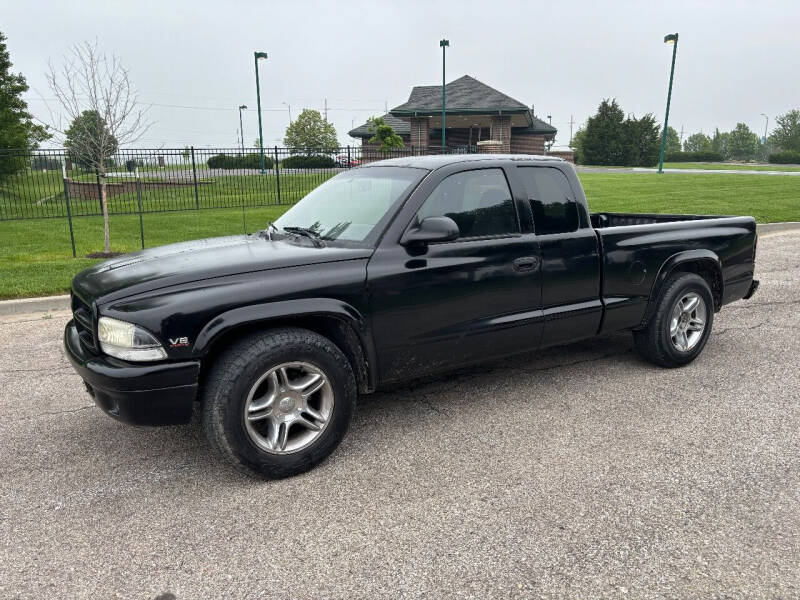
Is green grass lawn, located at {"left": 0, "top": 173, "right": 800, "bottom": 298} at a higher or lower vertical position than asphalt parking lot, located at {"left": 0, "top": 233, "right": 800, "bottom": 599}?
higher

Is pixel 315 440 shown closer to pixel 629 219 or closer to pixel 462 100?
pixel 629 219

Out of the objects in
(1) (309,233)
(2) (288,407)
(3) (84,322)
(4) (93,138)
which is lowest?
(2) (288,407)

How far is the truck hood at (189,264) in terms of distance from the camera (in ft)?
10.7

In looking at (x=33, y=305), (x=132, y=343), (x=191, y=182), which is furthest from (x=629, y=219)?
(x=191, y=182)

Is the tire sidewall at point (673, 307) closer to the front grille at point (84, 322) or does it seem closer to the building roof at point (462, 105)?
the front grille at point (84, 322)

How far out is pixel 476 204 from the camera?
4121 mm

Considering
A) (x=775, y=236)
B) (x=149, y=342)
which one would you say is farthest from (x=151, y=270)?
(x=775, y=236)

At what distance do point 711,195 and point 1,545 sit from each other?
20.6 m

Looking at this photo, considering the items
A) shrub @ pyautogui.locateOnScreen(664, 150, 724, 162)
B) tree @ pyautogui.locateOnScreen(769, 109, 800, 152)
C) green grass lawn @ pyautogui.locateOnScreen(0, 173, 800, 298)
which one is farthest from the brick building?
tree @ pyautogui.locateOnScreen(769, 109, 800, 152)

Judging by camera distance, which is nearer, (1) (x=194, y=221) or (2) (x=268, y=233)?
(2) (x=268, y=233)

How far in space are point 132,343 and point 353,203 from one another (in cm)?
175

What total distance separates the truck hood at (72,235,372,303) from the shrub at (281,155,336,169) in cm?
1523

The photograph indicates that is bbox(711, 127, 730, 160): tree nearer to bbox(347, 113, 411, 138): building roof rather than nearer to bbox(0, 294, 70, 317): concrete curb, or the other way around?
bbox(347, 113, 411, 138): building roof

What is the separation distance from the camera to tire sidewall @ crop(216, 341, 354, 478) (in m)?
3.18
